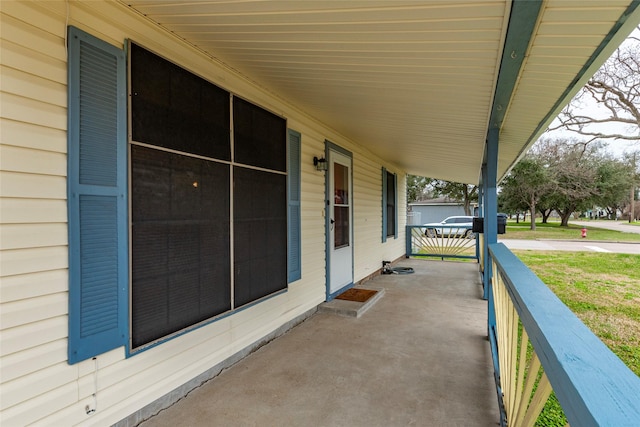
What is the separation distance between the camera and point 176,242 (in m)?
2.19

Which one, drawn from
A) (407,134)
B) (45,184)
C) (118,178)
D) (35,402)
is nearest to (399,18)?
(118,178)

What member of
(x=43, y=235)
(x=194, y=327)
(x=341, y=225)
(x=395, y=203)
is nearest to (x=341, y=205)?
(x=341, y=225)

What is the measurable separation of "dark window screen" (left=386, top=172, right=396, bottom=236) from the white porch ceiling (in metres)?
4.33

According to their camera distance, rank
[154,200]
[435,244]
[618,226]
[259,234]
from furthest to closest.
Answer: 1. [618,226]
2. [435,244]
3. [259,234]
4. [154,200]

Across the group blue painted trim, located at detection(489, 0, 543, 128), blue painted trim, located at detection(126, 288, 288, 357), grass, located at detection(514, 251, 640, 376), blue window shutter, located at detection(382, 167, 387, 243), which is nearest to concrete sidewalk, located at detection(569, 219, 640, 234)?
grass, located at detection(514, 251, 640, 376)

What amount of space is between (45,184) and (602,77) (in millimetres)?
14608

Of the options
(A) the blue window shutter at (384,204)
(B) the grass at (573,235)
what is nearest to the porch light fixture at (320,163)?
(A) the blue window shutter at (384,204)

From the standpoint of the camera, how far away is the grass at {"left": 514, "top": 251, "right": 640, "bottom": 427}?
3289 mm

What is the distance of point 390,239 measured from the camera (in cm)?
810

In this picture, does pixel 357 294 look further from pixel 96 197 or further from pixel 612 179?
pixel 612 179

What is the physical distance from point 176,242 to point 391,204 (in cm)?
661

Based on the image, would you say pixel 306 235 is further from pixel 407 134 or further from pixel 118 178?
pixel 118 178

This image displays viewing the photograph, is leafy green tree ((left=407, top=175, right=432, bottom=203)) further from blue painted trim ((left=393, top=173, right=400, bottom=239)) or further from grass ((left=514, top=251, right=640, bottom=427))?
blue painted trim ((left=393, top=173, right=400, bottom=239))

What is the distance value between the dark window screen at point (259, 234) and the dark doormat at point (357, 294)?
1578 mm
